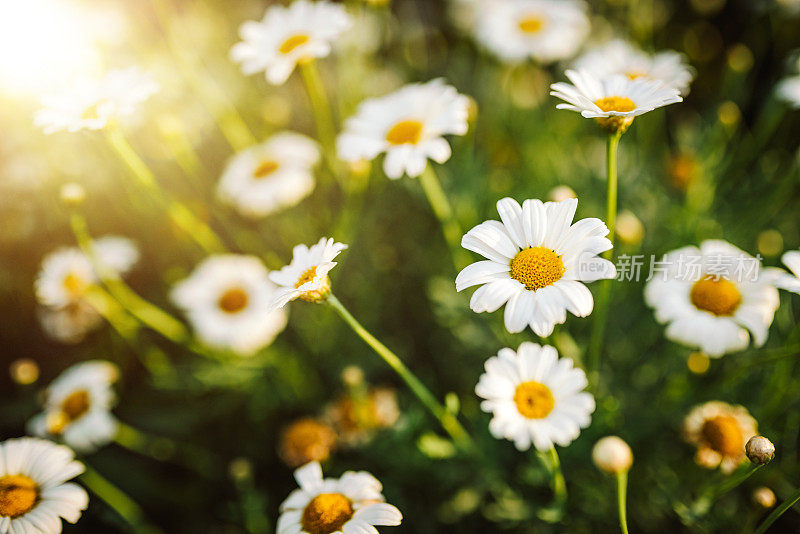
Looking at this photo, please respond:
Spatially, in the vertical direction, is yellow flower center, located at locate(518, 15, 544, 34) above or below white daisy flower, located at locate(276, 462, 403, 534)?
above

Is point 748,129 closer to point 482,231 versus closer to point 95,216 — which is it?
point 482,231

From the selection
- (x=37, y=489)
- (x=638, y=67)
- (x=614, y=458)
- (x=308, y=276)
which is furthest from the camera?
(x=638, y=67)

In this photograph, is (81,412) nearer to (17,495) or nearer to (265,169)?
(17,495)

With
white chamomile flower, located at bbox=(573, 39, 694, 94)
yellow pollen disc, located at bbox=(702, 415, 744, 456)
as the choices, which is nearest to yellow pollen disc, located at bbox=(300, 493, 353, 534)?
yellow pollen disc, located at bbox=(702, 415, 744, 456)

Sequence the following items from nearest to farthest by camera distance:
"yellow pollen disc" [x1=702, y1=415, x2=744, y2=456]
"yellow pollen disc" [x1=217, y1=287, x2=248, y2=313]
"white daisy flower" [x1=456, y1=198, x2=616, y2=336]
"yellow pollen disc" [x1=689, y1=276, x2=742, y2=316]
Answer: "white daisy flower" [x1=456, y1=198, x2=616, y2=336] < "yellow pollen disc" [x1=689, y1=276, x2=742, y2=316] < "yellow pollen disc" [x1=702, y1=415, x2=744, y2=456] < "yellow pollen disc" [x1=217, y1=287, x2=248, y2=313]

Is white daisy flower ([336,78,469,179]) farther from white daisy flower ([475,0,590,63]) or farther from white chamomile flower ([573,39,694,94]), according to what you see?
white daisy flower ([475,0,590,63])

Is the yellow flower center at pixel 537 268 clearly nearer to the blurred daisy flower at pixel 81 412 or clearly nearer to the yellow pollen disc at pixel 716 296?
the yellow pollen disc at pixel 716 296

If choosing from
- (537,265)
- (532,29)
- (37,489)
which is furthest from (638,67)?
(37,489)

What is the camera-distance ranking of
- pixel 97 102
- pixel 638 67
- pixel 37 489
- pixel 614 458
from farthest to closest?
pixel 638 67, pixel 97 102, pixel 37 489, pixel 614 458
